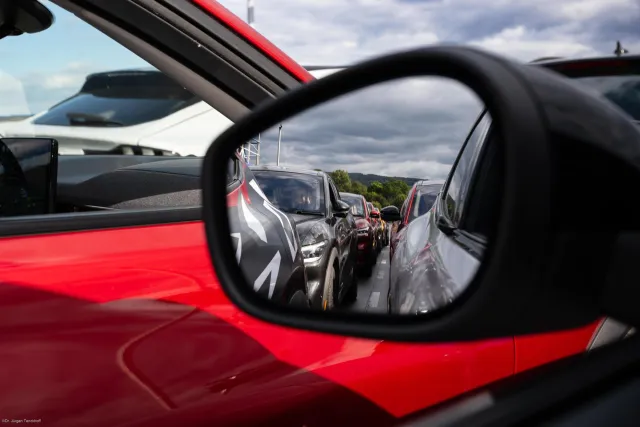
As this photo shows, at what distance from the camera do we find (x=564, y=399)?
1.29 meters

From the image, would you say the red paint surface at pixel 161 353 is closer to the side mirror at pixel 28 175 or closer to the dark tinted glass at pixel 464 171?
the dark tinted glass at pixel 464 171

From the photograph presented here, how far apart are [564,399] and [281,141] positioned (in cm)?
79

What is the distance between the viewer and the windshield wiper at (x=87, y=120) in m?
2.59

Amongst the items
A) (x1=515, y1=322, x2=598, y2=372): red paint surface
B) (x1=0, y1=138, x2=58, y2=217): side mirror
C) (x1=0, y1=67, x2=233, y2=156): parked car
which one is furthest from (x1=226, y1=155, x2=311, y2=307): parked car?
(x1=0, y1=138, x2=58, y2=217): side mirror

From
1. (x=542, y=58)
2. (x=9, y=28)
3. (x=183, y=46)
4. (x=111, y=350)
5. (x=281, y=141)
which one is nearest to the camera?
(x=281, y=141)

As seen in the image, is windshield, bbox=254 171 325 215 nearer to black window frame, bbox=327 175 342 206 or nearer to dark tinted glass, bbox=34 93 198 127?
black window frame, bbox=327 175 342 206

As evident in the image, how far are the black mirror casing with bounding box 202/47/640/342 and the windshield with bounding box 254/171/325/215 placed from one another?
0.78m

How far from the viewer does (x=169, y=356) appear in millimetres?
1519

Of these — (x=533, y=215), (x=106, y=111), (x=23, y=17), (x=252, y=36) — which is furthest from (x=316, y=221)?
(x=23, y=17)

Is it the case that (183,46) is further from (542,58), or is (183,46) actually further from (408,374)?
(408,374)

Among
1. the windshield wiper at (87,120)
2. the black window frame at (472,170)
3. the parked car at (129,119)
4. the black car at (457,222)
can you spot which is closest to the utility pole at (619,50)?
the black car at (457,222)

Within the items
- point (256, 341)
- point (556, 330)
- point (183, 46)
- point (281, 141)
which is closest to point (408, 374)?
point (256, 341)

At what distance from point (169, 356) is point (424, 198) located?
0.76m

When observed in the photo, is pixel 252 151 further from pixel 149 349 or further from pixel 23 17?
pixel 23 17
